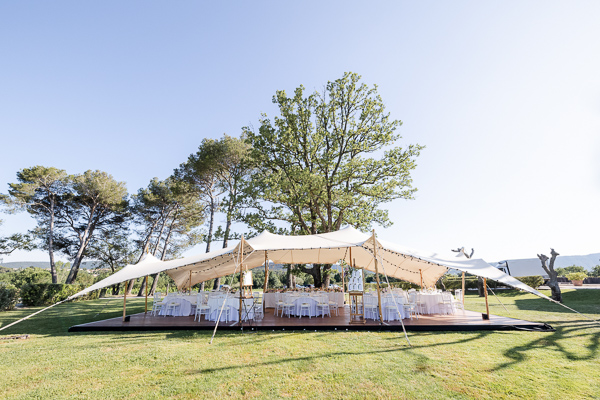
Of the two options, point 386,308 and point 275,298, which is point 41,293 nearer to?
point 275,298

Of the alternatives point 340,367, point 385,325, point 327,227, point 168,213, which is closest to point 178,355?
point 340,367

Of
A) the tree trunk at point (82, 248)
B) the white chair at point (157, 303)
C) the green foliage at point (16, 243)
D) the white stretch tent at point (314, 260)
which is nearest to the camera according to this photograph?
the white stretch tent at point (314, 260)

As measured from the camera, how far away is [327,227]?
1318cm

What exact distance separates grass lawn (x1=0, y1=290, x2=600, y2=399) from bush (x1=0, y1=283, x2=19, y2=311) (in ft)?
24.6

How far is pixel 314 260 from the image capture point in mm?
12633

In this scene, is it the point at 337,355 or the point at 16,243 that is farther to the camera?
the point at 16,243

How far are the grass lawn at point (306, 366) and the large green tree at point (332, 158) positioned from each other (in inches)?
285

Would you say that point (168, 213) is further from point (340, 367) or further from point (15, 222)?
point (340, 367)

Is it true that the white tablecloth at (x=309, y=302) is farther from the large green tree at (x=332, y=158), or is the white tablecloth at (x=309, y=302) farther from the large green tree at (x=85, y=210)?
the large green tree at (x=85, y=210)

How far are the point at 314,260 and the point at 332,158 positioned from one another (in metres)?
4.67

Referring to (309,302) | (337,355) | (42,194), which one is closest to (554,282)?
(309,302)

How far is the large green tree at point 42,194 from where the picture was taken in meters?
16.8

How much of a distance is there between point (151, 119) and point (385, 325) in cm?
1173

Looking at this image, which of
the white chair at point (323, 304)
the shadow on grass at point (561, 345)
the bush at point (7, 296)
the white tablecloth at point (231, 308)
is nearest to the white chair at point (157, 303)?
the white tablecloth at point (231, 308)
